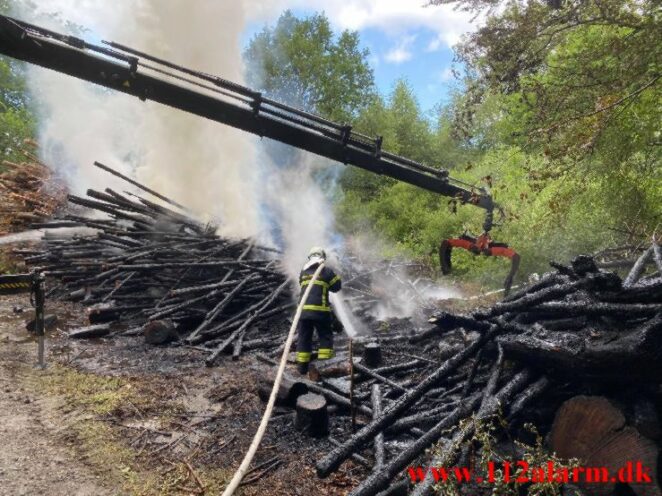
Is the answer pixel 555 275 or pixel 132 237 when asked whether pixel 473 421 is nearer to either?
pixel 555 275

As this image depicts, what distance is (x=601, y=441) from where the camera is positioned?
3283 mm

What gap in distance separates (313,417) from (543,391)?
256 cm

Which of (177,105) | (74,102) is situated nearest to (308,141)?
(177,105)

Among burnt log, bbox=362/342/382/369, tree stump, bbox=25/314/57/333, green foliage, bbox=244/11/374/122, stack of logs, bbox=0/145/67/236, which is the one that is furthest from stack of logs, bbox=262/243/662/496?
green foliage, bbox=244/11/374/122

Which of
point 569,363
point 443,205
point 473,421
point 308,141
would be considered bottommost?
point 473,421

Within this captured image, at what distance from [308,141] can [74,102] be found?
22.3 m

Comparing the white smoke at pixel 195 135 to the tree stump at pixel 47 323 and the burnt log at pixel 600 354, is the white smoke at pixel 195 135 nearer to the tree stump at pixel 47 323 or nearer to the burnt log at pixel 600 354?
the tree stump at pixel 47 323

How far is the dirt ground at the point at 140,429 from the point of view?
428cm

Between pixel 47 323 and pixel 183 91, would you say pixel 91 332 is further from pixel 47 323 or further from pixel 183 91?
pixel 183 91

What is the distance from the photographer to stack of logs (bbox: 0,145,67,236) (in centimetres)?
1680

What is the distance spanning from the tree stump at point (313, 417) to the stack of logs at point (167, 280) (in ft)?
9.51

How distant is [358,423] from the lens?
5.17 meters

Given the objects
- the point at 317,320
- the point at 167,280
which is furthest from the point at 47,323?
the point at 317,320

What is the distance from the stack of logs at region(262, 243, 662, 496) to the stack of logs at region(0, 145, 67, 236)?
16523 millimetres
